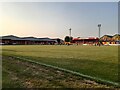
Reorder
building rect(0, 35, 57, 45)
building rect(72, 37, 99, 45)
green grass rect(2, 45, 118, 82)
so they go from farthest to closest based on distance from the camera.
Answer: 1. building rect(0, 35, 57, 45)
2. building rect(72, 37, 99, 45)
3. green grass rect(2, 45, 118, 82)

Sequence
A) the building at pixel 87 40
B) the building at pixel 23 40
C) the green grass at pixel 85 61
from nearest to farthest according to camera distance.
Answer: the green grass at pixel 85 61, the building at pixel 87 40, the building at pixel 23 40

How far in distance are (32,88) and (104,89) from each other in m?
2.20

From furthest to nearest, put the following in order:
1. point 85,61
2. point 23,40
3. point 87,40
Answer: point 23,40, point 87,40, point 85,61

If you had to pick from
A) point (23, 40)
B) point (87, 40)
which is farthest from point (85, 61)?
point (23, 40)

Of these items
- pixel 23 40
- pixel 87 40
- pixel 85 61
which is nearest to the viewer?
pixel 85 61

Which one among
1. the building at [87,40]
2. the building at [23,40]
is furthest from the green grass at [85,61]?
the building at [23,40]

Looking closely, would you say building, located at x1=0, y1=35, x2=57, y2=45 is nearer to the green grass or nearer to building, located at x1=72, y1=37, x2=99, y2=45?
building, located at x1=72, y1=37, x2=99, y2=45

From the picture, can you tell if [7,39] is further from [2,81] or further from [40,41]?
[2,81]

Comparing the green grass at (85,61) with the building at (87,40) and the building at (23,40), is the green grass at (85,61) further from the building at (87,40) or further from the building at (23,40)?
the building at (23,40)

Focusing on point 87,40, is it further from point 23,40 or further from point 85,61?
point 85,61

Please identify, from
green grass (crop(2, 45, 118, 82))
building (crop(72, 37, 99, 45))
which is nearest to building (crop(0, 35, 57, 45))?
building (crop(72, 37, 99, 45))

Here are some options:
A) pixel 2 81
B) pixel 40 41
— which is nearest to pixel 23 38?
pixel 40 41

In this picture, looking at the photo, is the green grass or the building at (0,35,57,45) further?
the building at (0,35,57,45)

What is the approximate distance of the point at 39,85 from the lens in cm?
738
